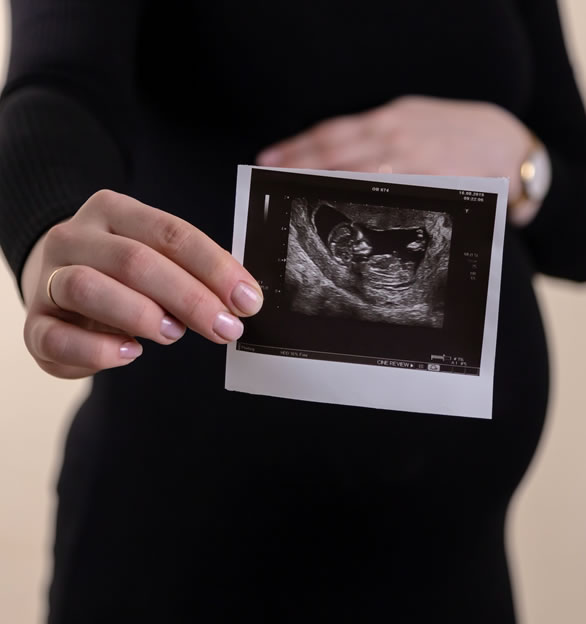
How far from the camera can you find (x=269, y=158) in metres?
0.75

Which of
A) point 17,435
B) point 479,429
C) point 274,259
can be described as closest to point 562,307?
point 479,429

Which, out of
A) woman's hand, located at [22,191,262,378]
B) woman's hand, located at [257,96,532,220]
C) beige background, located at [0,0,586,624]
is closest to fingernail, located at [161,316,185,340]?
woman's hand, located at [22,191,262,378]

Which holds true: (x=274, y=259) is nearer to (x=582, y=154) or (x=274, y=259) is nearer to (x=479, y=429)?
(x=479, y=429)

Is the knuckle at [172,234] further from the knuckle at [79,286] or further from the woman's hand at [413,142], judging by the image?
the woman's hand at [413,142]

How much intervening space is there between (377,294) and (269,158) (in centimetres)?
27

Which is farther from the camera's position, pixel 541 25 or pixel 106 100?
pixel 541 25

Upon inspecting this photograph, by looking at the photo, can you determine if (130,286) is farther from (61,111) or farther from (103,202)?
(61,111)

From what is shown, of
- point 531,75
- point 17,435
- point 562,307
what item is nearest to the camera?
point 531,75

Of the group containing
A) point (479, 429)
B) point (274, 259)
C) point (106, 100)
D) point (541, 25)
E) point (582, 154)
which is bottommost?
point (479, 429)

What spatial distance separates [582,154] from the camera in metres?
1.00

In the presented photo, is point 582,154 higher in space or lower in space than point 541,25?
lower

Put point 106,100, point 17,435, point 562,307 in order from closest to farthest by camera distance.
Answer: point 106,100
point 17,435
point 562,307

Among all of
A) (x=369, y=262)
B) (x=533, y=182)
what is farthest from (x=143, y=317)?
(x=533, y=182)

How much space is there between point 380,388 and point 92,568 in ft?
1.29
